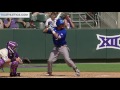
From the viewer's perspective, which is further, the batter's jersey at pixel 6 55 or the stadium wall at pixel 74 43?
the stadium wall at pixel 74 43

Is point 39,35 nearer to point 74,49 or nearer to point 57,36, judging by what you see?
point 74,49

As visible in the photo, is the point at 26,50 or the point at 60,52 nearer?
the point at 60,52

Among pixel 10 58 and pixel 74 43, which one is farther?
pixel 74 43

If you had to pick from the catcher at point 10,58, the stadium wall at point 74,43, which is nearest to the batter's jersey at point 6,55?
the catcher at point 10,58

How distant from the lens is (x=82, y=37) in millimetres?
15789

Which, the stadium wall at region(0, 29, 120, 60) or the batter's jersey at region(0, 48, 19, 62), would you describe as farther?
the stadium wall at region(0, 29, 120, 60)

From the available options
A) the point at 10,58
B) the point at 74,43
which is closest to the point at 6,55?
the point at 10,58

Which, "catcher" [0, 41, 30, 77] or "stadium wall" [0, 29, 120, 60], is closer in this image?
"catcher" [0, 41, 30, 77]

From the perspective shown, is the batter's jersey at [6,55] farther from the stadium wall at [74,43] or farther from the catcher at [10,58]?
the stadium wall at [74,43]

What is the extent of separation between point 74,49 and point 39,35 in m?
1.49

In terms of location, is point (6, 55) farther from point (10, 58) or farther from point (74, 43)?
point (74, 43)

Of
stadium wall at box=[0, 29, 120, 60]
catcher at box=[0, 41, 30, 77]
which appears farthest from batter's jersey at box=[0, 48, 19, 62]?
stadium wall at box=[0, 29, 120, 60]

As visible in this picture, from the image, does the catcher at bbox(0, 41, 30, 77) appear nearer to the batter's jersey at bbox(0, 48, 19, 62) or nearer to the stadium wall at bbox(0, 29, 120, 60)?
the batter's jersey at bbox(0, 48, 19, 62)
